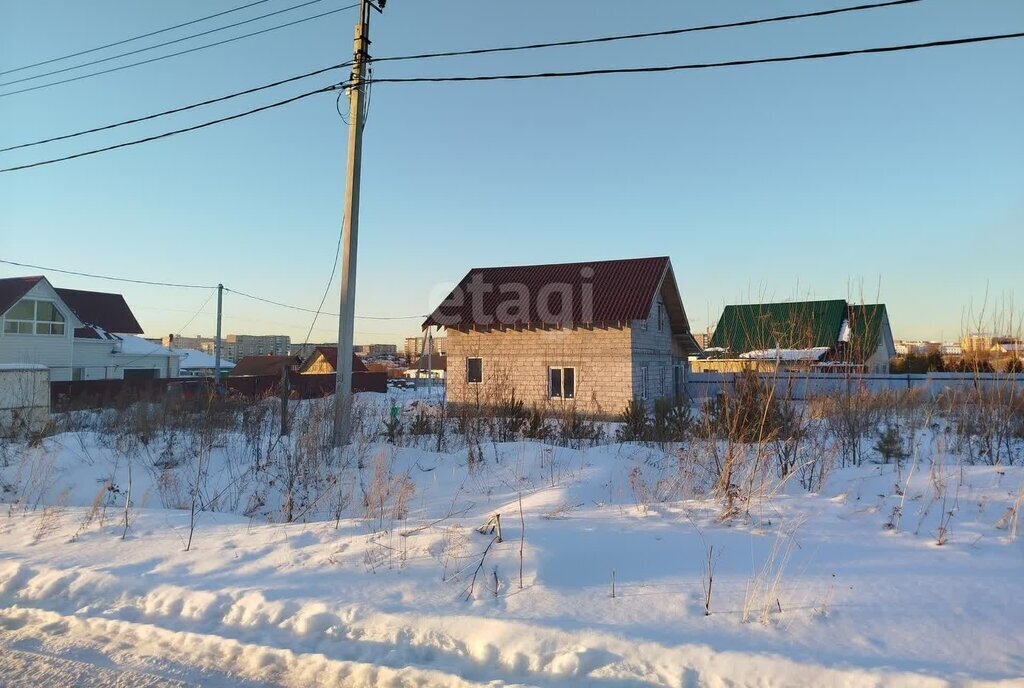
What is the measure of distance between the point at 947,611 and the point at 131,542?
232 inches

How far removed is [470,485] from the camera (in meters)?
7.34

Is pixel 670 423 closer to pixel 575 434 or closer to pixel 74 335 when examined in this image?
pixel 575 434

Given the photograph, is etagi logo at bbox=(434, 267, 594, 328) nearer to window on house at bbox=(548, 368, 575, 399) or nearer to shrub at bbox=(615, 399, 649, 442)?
window on house at bbox=(548, 368, 575, 399)

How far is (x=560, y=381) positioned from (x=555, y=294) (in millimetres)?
3103

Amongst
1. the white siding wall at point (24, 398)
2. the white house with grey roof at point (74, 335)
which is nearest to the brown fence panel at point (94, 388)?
the white house with grey roof at point (74, 335)

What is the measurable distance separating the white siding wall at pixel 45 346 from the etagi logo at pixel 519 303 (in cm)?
1977

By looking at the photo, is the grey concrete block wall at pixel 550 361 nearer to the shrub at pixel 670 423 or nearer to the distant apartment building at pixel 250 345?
the shrub at pixel 670 423

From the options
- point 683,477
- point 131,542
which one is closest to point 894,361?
point 683,477

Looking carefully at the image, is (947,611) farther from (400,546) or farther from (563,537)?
(400,546)

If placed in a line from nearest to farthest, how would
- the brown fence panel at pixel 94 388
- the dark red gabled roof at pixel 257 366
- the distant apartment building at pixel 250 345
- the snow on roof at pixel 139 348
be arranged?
the brown fence panel at pixel 94 388 → the snow on roof at pixel 139 348 → the dark red gabled roof at pixel 257 366 → the distant apartment building at pixel 250 345

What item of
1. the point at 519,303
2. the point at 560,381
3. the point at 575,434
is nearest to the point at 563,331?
the point at 560,381

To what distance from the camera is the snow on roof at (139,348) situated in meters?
34.3

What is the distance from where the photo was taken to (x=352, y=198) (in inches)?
389

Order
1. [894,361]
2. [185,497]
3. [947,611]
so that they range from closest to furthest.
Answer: [947,611] → [185,497] → [894,361]
